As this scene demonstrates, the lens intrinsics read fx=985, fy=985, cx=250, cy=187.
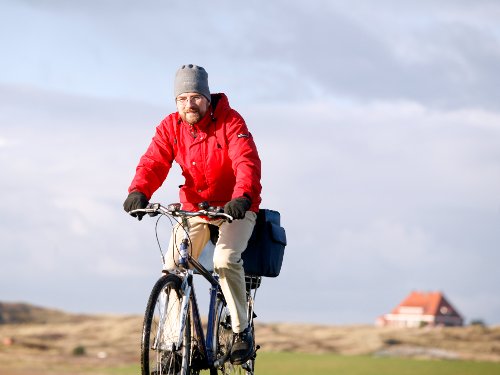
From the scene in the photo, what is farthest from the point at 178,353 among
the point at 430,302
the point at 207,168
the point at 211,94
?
the point at 430,302

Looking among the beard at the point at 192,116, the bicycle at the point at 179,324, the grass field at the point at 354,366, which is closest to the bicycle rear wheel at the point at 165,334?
the bicycle at the point at 179,324

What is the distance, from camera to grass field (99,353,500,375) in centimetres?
1727

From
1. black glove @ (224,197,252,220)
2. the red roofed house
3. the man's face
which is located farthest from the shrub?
the red roofed house

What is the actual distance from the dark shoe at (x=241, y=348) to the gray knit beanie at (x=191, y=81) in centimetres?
205

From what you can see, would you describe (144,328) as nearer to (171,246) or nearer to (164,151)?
(171,246)

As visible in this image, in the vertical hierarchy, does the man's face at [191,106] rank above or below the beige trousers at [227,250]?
above

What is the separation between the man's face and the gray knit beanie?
39 mm

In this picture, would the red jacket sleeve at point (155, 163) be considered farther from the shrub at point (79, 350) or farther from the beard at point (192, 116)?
the shrub at point (79, 350)

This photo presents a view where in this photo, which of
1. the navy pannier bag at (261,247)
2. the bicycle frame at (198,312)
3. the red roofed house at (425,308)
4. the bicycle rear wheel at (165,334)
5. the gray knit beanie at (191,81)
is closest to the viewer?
the bicycle rear wheel at (165,334)

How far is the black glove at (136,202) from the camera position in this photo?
295 inches

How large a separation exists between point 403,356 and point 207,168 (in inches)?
486

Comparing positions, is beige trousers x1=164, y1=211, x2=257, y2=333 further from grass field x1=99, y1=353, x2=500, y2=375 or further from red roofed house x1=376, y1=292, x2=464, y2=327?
red roofed house x1=376, y1=292, x2=464, y2=327

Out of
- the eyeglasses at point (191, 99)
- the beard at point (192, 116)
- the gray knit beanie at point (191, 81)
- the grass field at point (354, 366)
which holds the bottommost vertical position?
→ the grass field at point (354, 366)

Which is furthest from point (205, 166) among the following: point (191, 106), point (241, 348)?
point (241, 348)
